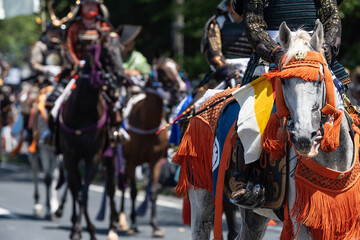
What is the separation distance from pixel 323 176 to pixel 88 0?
779cm

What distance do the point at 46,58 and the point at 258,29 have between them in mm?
11293

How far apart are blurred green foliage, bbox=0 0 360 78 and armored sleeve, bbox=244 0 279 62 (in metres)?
7.54

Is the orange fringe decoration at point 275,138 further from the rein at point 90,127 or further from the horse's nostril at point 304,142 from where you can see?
the rein at point 90,127

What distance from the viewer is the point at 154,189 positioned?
12672 millimetres

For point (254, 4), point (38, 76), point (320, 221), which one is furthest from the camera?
point (38, 76)

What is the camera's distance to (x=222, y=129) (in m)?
6.47

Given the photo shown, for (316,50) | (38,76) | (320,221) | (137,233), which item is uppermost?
Answer: (316,50)

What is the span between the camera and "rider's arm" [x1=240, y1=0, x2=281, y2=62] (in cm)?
573

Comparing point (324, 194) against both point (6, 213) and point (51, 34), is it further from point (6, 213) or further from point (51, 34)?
point (51, 34)

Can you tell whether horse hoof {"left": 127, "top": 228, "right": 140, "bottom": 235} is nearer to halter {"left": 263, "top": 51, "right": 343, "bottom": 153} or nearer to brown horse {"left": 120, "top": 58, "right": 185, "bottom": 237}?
brown horse {"left": 120, "top": 58, "right": 185, "bottom": 237}

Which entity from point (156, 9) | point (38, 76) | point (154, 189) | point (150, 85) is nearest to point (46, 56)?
point (38, 76)

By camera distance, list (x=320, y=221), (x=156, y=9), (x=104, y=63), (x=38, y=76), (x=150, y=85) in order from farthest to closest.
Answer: (x=156, y=9), (x=38, y=76), (x=150, y=85), (x=104, y=63), (x=320, y=221)

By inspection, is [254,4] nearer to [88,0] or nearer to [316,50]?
[316,50]

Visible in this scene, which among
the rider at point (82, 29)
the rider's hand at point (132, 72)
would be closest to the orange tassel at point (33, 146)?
the rider's hand at point (132, 72)
